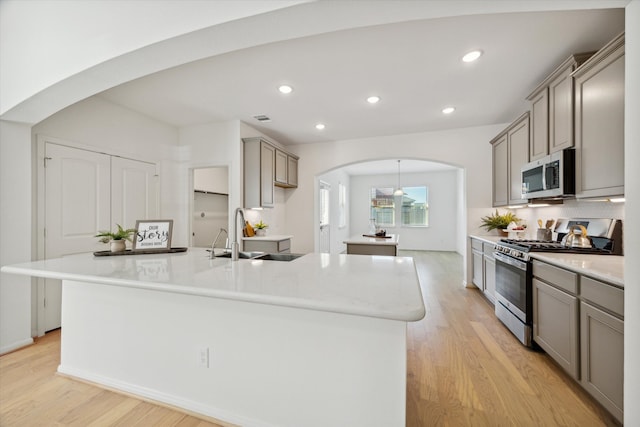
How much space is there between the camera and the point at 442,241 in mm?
8633

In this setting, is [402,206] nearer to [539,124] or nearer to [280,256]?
[539,124]

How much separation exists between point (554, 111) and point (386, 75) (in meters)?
Answer: 1.59

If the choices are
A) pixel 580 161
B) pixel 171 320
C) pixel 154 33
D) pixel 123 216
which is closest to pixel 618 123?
pixel 580 161

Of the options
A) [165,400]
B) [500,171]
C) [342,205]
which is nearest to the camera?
[165,400]

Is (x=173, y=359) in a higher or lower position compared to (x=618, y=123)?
lower

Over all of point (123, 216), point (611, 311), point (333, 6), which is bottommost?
point (611, 311)

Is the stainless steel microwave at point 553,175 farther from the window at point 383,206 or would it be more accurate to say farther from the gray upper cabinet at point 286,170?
the window at point 383,206

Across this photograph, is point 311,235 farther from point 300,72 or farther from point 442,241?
point 442,241

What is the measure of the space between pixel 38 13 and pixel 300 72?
2046mm

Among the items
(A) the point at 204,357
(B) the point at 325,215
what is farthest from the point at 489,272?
(B) the point at 325,215

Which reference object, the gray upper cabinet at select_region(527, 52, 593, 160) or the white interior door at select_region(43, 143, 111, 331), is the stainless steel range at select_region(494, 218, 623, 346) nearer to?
the gray upper cabinet at select_region(527, 52, 593, 160)

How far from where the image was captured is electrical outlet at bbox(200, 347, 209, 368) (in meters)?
1.61

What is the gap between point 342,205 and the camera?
28.9ft

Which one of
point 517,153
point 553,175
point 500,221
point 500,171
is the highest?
point 517,153
